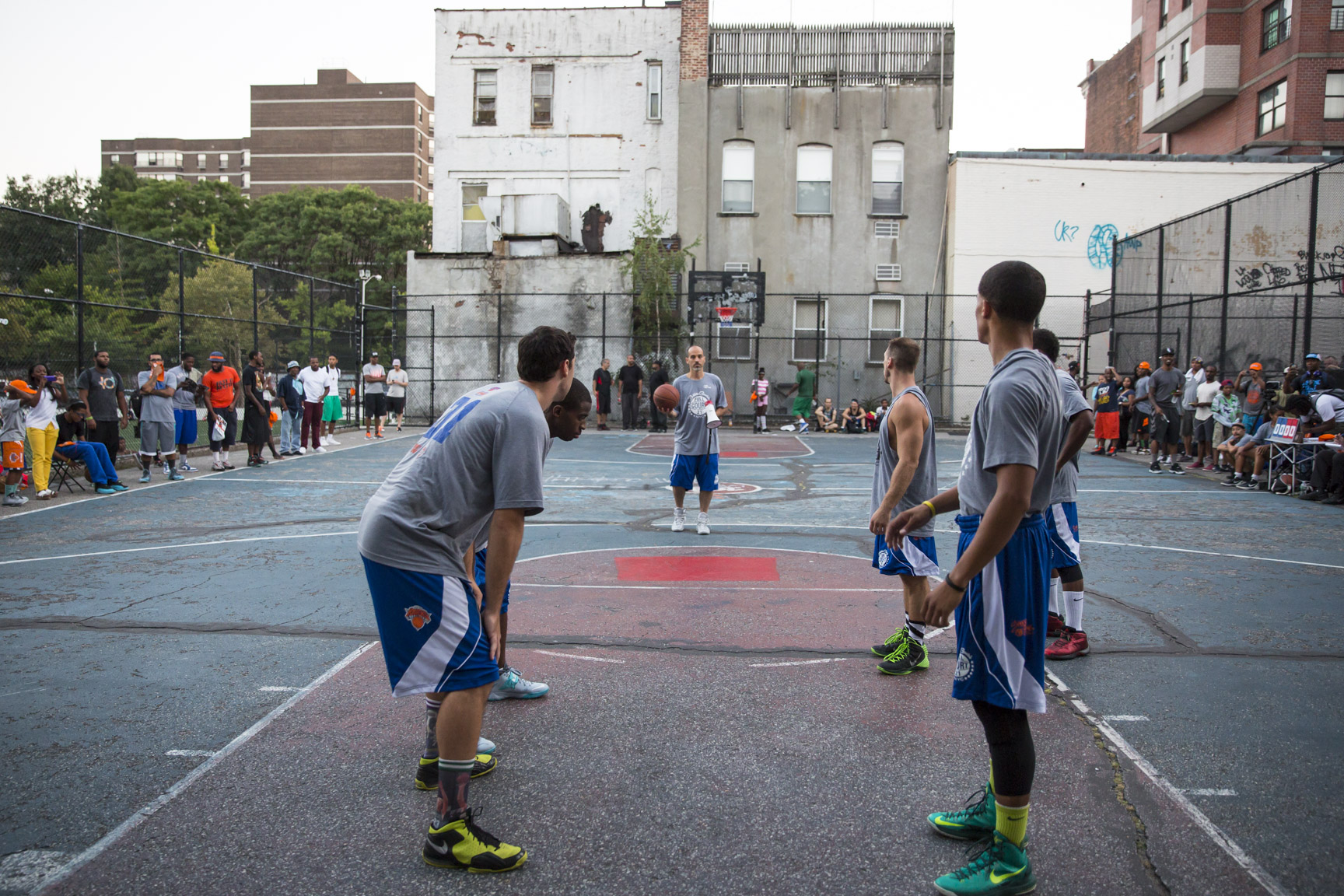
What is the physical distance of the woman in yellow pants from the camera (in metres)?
12.0

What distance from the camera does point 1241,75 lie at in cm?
3512

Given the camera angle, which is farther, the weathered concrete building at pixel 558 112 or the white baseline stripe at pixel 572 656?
the weathered concrete building at pixel 558 112

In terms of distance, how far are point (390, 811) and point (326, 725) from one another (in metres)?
0.98

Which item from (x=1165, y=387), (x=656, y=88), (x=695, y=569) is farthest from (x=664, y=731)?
(x=656, y=88)

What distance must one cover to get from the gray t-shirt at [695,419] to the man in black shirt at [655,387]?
1596 centimetres

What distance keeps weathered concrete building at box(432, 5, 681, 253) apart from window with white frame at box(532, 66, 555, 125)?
4cm

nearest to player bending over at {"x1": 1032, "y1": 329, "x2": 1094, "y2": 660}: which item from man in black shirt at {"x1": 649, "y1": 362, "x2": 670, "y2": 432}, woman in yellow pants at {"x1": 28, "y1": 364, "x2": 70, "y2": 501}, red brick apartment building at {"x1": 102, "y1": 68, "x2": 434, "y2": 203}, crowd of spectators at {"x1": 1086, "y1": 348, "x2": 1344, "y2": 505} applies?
crowd of spectators at {"x1": 1086, "y1": 348, "x2": 1344, "y2": 505}

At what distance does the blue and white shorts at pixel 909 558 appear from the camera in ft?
17.1

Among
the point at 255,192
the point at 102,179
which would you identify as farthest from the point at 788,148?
the point at 255,192

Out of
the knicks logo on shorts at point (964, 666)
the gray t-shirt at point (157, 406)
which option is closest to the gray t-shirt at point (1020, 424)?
the knicks logo on shorts at point (964, 666)

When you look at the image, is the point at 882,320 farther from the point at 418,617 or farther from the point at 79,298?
the point at 418,617

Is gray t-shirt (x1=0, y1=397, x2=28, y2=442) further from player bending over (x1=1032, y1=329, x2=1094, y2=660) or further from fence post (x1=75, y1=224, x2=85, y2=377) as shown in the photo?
player bending over (x1=1032, y1=329, x2=1094, y2=660)

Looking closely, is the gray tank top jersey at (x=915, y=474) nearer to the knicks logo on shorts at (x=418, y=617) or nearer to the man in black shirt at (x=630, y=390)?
the knicks logo on shorts at (x=418, y=617)

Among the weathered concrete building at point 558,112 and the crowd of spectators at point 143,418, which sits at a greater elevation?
the weathered concrete building at point 558,112
